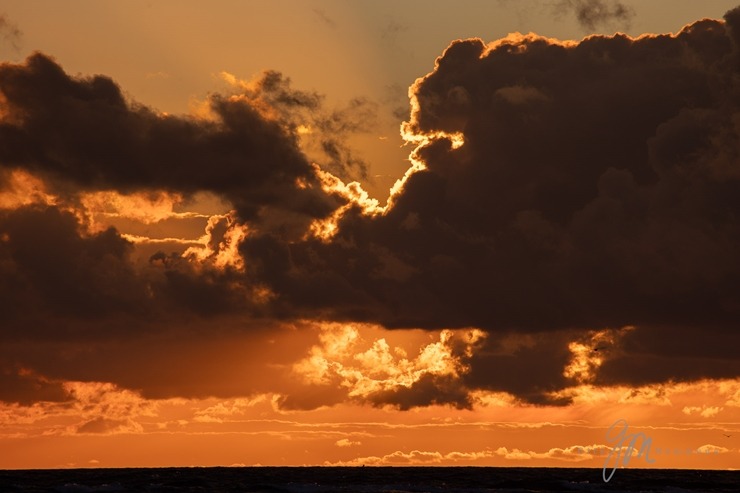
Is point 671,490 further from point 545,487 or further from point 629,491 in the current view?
point 545,487

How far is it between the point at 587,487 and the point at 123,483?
82.0 metres

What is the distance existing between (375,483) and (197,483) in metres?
31.3

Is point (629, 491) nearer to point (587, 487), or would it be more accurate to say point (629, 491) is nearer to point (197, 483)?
point (587, 487)

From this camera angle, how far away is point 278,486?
7426 inches

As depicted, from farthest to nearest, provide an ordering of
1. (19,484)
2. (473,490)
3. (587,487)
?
1. (587,487)
2. (19,484)
3. (473,490)

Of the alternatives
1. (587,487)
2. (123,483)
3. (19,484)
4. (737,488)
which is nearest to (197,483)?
(123,483)

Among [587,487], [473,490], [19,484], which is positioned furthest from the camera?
[587,487]

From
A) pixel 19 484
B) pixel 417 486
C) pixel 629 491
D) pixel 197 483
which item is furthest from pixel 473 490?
pixel 19 484

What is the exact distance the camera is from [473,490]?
175m

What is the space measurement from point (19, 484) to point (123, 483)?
17160 mm

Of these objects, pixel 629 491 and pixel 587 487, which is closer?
pixel 629 491

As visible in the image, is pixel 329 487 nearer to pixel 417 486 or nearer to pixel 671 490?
pixel 417 486

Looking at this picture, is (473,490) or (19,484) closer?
(473,490)

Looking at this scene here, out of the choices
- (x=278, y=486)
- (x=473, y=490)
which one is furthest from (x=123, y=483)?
(x=473, y=490)
